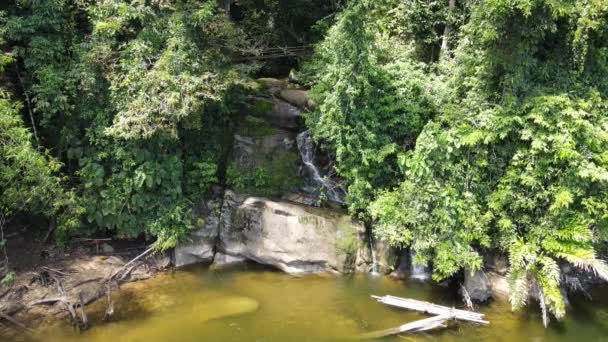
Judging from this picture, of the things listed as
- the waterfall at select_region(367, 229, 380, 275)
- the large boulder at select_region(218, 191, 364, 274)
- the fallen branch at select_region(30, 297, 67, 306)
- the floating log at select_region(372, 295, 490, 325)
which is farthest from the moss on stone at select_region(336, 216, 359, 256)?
the fallen branch at select_region(30, 297, 67, 306)

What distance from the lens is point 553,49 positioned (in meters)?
10.4

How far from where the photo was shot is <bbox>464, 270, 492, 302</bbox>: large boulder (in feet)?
33.7

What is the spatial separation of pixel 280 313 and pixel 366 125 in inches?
197

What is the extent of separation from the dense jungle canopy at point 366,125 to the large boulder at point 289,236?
77 centimetres

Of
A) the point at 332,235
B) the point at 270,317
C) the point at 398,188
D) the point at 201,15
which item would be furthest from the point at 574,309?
the point at 201,15

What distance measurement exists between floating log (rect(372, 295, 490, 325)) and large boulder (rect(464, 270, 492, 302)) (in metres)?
0.79

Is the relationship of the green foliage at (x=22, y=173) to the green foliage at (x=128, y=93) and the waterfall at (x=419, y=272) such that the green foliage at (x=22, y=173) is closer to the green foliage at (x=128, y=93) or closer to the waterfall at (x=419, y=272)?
the green foliage at (x=128, y=93)

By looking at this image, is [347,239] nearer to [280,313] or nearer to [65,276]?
[280,313]

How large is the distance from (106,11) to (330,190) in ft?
23.5

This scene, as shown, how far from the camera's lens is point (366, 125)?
11.4 m

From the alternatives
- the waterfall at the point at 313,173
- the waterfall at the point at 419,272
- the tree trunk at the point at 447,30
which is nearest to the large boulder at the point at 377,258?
the waterfall at the point at 419,272

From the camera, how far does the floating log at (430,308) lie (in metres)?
9.43

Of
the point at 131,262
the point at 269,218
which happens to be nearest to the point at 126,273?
the point at 131,262

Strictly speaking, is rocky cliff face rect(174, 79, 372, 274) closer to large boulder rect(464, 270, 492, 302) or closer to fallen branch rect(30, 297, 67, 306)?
large boulder rect(464, 270, 492, 302)
